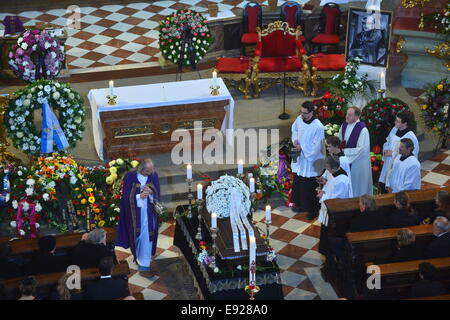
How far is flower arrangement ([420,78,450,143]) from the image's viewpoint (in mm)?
14062

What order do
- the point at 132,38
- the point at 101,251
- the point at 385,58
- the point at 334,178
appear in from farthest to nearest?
the point at 132,38 < the point at 385,58 < the point at 334,178 < the point at 101,251

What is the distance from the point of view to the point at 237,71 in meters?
14.9

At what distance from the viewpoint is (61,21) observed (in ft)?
60.5

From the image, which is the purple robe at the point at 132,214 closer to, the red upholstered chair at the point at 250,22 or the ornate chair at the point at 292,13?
the red upholstered chair at the point at 250,22

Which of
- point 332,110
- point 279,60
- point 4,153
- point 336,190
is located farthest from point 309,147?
point 4,153

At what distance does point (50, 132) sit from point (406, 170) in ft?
16.9

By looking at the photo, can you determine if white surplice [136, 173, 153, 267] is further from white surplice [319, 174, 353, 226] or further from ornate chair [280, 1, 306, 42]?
ornate chair [280, 1, 306, 42]

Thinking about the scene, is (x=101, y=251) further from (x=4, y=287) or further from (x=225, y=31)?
(x=225, y=31)

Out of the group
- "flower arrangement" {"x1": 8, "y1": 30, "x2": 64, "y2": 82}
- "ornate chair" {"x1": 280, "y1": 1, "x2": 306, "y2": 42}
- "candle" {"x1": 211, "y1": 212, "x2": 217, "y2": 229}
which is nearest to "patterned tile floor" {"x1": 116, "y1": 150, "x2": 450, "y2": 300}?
"candle" {"x1": 211, "y1": 212, "x2": 217, "y2": 229}

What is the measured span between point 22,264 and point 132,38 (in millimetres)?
8499

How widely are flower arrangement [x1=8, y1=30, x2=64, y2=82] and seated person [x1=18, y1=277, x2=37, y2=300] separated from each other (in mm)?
5647

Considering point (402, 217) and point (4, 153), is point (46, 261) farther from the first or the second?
point (402, 217)
